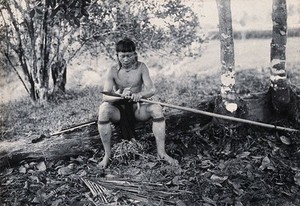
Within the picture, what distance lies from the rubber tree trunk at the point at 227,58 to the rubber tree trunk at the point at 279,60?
0.29 metres

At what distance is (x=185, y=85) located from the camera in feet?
10.3

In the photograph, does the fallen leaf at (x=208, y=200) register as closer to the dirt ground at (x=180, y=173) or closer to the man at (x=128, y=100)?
the dirt ground at (x=180, y=173)

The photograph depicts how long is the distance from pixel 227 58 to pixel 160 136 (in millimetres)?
746

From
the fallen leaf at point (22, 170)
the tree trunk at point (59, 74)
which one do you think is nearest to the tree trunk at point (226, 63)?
the tree trunk at point (59, 74)

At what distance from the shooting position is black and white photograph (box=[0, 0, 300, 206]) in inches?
105

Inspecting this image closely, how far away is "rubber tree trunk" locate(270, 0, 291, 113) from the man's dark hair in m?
1.01

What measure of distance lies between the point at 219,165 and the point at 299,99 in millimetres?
819

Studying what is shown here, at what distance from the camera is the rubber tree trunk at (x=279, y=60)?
2824mm

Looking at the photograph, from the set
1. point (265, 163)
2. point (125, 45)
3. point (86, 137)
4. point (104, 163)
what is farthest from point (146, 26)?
point (265, 163)

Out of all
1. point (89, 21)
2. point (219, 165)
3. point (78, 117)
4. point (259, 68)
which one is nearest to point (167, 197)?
point (219, 165)

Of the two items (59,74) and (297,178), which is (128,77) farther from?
(297,178)

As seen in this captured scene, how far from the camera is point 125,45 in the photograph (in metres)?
2.76

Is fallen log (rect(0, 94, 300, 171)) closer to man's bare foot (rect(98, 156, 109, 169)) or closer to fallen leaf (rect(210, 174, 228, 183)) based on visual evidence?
man's bare foot (rect(98, 156, 109, 169))

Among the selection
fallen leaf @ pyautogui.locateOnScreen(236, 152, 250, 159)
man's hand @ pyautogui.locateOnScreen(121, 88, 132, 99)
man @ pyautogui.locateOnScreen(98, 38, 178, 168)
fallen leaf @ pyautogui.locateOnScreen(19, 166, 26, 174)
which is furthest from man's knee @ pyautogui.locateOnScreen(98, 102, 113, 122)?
fallen leaf @ pyautogui.locateOnScreen(236, 152, 250, 159)
